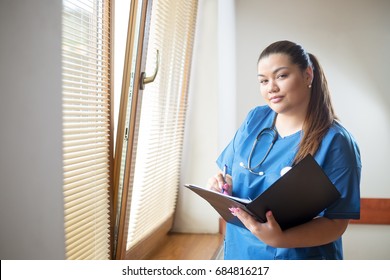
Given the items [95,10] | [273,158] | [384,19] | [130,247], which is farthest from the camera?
[130,247]

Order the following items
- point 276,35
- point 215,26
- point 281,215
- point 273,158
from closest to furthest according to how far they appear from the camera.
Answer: point 281,215, point 273,158, point 276,35, point 215,26

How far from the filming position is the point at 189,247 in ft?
6.10

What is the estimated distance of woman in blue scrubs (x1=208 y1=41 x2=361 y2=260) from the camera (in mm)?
955

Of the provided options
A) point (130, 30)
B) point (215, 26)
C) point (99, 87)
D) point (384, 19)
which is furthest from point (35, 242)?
point (215, 26)

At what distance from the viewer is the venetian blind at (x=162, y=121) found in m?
1.60

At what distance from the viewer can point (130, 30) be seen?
1.38 m

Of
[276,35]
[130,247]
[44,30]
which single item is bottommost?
[130,247]

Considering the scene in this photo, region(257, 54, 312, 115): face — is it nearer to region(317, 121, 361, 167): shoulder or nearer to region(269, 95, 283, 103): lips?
region(269, 95, 283, 103): lips

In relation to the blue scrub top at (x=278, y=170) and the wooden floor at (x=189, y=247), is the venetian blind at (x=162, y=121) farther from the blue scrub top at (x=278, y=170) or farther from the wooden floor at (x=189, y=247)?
the blue scrub top at (x=278, y=170)

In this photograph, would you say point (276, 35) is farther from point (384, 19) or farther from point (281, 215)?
point (281, 215)

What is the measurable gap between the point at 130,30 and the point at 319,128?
2.34ft

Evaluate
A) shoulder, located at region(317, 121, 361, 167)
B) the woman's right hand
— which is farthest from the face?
the woman's right hand

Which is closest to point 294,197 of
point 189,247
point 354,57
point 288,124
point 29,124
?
point 288,124

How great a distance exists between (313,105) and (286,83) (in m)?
0.09
